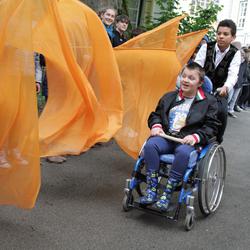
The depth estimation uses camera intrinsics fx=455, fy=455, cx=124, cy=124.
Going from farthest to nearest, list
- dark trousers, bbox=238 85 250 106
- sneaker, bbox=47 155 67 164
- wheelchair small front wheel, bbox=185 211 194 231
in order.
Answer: dark trousers, bbox=238 85 250 106
sneaker, bbox=47 155 67 164
wheelchair small front wheel, bbox=185 211 194 231

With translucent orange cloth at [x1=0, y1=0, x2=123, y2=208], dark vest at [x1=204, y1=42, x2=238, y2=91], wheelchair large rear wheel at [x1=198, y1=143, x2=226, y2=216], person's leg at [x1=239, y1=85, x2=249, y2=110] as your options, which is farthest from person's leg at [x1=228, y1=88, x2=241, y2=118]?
translucent orange cloth at [x1=0, y1=0, x2=123, y2=208]

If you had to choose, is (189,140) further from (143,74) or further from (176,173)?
(143,74)

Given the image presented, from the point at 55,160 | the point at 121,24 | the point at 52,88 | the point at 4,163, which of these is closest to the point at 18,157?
the point at 4,163

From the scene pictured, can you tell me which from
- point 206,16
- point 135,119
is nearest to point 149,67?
point 135,119

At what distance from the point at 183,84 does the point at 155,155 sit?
30.7 inches

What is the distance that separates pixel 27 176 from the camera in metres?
3.43

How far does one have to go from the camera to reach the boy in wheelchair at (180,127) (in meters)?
3.96

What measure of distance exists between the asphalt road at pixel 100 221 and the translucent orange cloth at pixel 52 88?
371 mm

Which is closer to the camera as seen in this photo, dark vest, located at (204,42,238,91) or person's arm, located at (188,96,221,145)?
person's arm, located at (188,96,221,145)

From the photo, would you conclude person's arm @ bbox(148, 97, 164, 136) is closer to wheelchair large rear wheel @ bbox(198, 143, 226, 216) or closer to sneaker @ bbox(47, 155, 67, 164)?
wheelchair large rear wheel @ bbox(198, 143, 226, 216)

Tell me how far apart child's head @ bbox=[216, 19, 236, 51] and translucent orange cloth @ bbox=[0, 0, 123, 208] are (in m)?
1.34

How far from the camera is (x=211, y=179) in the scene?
436cm

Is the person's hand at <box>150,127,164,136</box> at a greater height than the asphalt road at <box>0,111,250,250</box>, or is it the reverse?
the person's hand at <box>150,127,164,136</box>

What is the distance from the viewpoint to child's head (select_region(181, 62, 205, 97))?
14.2 feet
